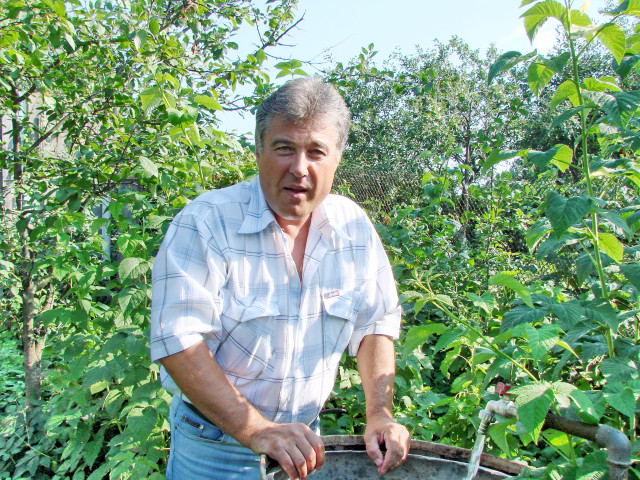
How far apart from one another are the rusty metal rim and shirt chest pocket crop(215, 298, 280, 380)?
0.30 metres

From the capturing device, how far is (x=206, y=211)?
1.51 m

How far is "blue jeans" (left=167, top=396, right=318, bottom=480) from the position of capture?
1570mm

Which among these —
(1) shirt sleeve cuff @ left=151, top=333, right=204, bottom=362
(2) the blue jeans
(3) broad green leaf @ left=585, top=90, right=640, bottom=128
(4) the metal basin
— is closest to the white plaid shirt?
(1) shirt sleeve cuff @ left=151, top=333, right=204, bottom=362

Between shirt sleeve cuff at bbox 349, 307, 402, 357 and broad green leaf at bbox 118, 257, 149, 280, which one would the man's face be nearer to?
shirt sleeve cuff at bbox 349, 307, 402, 357

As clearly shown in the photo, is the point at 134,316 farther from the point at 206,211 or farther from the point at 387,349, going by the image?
the point at 387,349

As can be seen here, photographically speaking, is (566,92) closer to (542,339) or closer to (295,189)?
(542,339)

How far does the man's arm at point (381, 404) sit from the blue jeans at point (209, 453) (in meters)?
0.41

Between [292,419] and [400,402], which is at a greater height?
[292,419]

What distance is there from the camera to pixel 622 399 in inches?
38.9

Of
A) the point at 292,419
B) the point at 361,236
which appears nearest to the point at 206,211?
the point at 361,236

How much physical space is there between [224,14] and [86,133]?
122 cm

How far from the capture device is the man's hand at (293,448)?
3.82 ft

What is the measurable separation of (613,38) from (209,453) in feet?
5.43

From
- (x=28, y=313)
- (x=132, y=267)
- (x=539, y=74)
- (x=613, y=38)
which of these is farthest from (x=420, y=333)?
(x=28, y=313)
